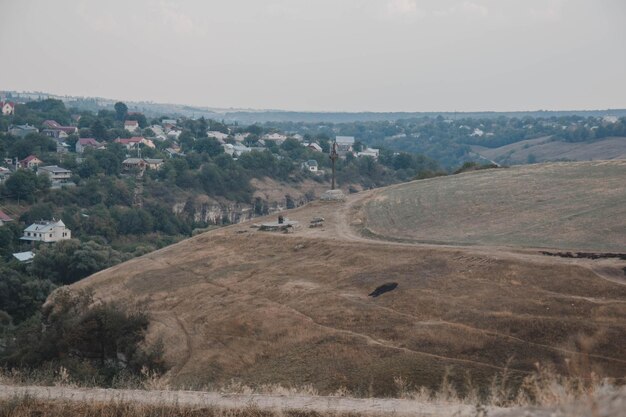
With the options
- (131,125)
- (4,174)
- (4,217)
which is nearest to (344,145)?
(131,125)

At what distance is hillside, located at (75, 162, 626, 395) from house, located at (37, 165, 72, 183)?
49.9m

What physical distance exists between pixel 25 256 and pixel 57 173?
3086cm

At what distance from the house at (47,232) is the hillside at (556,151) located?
88134 millimetres

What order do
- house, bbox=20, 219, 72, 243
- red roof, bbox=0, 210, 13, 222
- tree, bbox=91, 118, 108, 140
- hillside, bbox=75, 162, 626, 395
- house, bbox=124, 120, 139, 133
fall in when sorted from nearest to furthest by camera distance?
hillside, bbox=75, 162, 626, 395
house, bbox=20, 219, 72, 243
red roof, bbox=0, 210, 13, 222
tree, bbox=91, 118, 108, 140
house, bbox=124, 120, 139, 133

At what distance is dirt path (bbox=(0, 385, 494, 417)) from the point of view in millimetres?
11625

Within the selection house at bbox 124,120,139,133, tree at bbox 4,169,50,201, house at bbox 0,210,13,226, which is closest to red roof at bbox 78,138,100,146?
house at bbox 124,120,139,133

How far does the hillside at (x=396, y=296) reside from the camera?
1852 cm


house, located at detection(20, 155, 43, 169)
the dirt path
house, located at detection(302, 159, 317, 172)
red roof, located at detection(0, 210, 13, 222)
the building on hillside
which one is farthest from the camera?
house, located at detection(302, 159, 317, 172)

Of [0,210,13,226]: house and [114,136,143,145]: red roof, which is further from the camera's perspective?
[114,136,143,145]: red roof

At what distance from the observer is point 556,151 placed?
136 meters

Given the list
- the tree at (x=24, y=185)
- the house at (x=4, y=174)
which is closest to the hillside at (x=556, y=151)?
the tree at (x=24, y=185)

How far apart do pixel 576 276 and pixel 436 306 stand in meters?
5.05

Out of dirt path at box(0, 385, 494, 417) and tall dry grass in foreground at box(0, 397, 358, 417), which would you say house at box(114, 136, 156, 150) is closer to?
dirt path at box(0, 385, 494, 417)

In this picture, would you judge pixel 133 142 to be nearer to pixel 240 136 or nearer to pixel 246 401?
pixel 240 136
